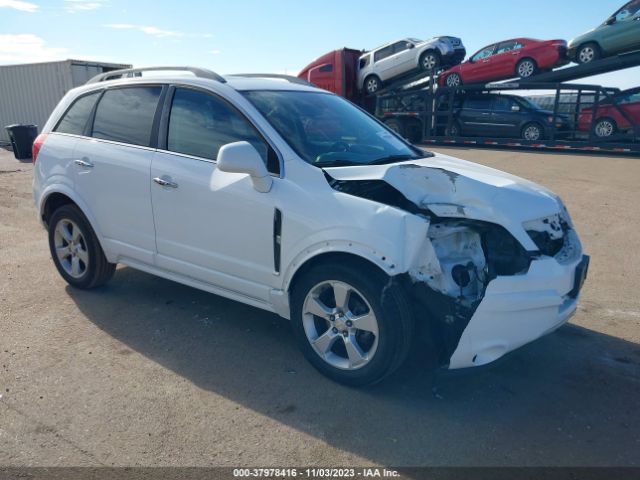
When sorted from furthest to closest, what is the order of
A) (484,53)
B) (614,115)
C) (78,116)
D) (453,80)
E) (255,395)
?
(453,80)
(484,53)
(614,115)
(78,116)
(255,395)

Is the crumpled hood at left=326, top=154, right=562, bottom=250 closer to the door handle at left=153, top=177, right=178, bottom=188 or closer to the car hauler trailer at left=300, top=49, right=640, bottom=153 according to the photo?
the door handle at left=153, top=177, right=178, bottom=188

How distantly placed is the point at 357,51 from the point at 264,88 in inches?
665

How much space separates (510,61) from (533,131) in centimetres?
227

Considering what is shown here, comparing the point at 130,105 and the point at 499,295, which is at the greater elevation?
the point at 130,105

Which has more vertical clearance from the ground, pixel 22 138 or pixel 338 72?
pixel 338 72

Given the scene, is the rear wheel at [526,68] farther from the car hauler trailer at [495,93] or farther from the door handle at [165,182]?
the door handle at [165,182]

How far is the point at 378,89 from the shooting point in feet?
62.8

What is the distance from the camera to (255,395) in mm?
3301

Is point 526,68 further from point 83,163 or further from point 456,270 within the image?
point 456,270

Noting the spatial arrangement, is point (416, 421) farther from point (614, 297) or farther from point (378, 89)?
point (378, 89)

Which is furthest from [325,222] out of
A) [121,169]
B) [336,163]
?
[121,169]

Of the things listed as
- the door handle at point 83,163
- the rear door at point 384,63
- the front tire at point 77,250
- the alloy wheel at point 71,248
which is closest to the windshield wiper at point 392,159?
the door handle at point 83,163

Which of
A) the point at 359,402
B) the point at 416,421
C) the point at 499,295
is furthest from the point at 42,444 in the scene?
the point at 499,295

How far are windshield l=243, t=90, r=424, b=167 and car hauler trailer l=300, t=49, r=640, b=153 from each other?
13258 millimetres
